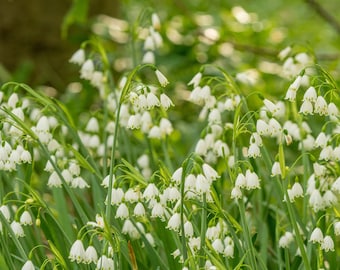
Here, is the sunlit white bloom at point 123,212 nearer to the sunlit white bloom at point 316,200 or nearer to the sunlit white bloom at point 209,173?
the sunlit white bloom at point 209,173

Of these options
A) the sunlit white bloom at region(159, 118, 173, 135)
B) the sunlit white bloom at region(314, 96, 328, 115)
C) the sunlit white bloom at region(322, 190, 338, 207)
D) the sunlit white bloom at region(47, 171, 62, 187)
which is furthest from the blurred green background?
the sunlit white bloom at region(314, 96, 328, 115)

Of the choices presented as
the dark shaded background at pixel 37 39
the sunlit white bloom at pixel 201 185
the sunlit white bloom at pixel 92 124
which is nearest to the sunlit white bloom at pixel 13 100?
the sunlit white bloom at pixel 92 124

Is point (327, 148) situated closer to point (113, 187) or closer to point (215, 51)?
point (113, 187)

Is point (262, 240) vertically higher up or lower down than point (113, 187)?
lower down

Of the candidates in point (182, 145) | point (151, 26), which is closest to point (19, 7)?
point (182, 145)

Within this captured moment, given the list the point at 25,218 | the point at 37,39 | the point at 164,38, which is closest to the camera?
the point at 25,218

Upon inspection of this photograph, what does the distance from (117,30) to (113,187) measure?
274cm

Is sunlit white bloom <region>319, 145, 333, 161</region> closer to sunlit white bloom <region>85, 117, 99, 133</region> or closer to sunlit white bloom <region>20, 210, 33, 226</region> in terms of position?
sunlit white bloom <region>20, 210, 33, 226</region>

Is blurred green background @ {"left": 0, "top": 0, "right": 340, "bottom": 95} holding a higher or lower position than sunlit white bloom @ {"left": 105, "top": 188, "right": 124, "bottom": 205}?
lower

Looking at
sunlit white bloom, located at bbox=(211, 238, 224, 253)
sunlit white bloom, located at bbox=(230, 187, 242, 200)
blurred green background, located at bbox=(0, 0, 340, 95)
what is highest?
sunlit white bloom, located at bbox=(230, 187, 242, 200)

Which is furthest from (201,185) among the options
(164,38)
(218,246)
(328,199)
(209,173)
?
(164,38)

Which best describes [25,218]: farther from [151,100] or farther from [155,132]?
[155,132]

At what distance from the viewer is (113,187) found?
2.27 metres

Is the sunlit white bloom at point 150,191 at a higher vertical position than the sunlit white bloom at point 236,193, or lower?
higher
